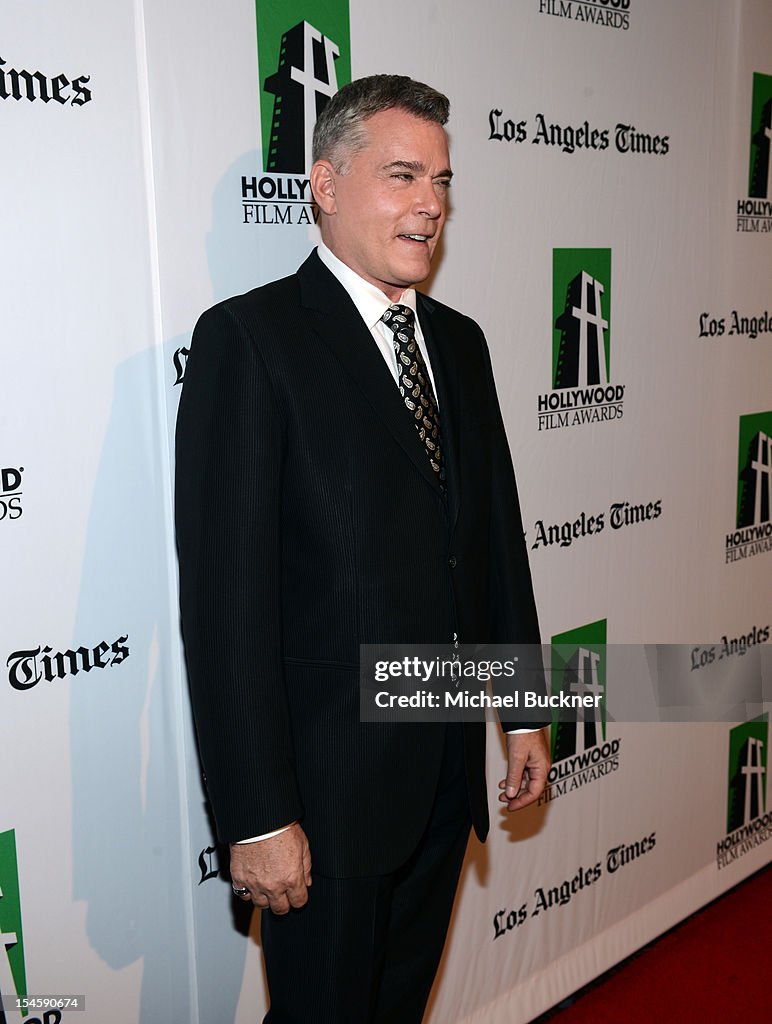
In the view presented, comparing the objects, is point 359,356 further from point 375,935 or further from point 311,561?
point 375,935

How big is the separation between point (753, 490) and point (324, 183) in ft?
6.56

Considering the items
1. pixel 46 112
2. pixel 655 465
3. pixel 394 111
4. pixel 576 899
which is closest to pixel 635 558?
pixel 655 465

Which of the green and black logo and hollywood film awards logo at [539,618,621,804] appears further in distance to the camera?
hollywood film awards logo at [539,618,621,804]

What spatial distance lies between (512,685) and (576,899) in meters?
1.18

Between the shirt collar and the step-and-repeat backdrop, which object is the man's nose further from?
the step-and-repeat backdrop

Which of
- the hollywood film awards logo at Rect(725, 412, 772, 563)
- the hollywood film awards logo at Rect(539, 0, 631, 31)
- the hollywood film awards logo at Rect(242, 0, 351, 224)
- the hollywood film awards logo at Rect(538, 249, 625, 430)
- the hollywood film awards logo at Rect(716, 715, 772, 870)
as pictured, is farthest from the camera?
the hollywood film awards logo at Rect(716, 715, 772, 870)

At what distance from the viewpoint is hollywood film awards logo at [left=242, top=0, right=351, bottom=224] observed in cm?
190

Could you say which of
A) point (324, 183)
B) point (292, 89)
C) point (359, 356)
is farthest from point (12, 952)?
point (292, 89)

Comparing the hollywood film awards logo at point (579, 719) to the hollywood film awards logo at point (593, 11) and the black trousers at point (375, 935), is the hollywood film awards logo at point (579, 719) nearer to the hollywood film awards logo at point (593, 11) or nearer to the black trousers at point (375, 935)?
the black trousers at point (375, 935)

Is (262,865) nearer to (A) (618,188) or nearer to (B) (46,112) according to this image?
(B) (46,112)

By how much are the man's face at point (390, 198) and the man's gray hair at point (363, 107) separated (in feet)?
0.04

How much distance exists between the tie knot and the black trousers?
0.65 meters

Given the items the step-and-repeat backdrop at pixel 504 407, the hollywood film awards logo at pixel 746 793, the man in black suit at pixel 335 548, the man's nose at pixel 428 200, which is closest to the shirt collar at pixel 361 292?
the man in black suit at pixel 335 548

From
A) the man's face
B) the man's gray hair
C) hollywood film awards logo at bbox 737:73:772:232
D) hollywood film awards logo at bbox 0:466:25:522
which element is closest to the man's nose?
the man's face
